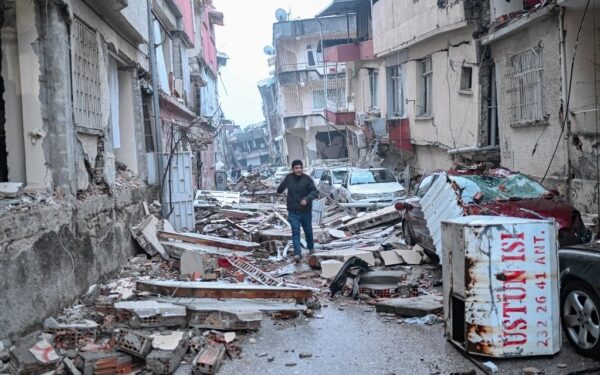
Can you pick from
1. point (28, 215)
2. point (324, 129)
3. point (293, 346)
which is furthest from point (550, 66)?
point (324, 129)

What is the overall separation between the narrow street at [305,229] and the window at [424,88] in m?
1.06

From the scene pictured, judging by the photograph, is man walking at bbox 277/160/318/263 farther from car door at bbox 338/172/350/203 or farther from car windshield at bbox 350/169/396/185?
car windshield at bbox 350/169/396/185

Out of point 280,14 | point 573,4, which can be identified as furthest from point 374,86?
point 280,14

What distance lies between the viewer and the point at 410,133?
2266 cm

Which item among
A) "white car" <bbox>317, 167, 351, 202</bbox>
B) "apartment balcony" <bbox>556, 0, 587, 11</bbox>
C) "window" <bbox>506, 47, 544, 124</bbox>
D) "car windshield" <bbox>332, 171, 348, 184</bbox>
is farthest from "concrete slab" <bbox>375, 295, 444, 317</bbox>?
"car windshield" <bbox>332, 171, 348, 184</bbox>

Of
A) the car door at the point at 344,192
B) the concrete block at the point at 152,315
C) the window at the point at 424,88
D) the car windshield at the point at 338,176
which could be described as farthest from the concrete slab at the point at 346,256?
the window at the point at 424,88

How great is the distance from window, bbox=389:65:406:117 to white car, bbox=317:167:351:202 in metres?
3.80

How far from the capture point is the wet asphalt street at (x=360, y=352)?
525 centimetres

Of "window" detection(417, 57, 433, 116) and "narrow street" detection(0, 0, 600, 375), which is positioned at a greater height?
"window" detection(417, 57, 433, 116)

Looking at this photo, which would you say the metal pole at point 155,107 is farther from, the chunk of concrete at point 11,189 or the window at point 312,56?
the window at point 312,56

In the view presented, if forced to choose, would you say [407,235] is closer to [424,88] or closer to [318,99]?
[424,88]

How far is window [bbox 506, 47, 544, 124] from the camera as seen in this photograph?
13.1 meters

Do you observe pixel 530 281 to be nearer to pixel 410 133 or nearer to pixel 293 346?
pixel 293 346

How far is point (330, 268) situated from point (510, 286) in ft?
14.7
